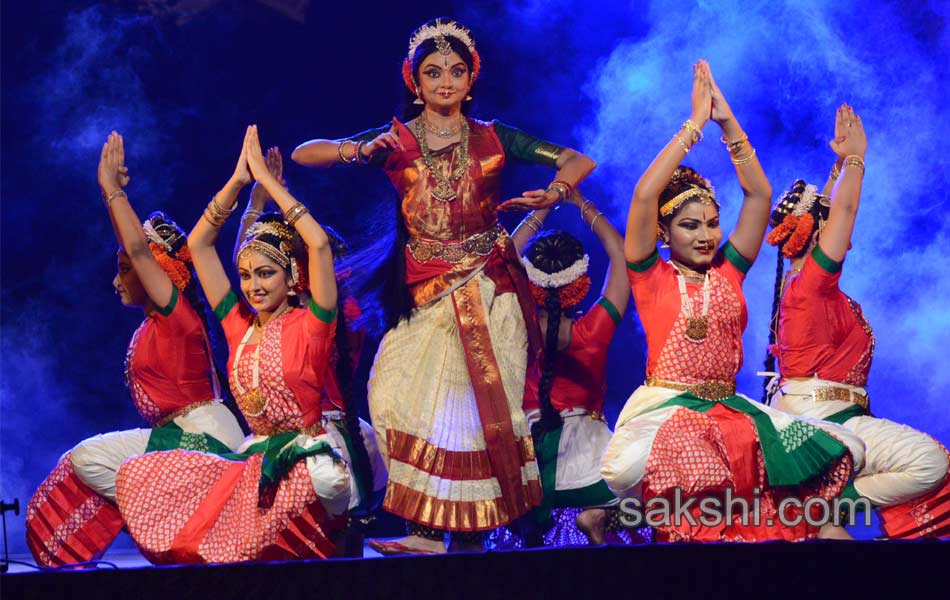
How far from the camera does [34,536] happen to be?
462cm

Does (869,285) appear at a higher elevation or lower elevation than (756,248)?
higher

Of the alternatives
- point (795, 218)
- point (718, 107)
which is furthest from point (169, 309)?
point (795, 218)

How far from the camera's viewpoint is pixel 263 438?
14.4 feet

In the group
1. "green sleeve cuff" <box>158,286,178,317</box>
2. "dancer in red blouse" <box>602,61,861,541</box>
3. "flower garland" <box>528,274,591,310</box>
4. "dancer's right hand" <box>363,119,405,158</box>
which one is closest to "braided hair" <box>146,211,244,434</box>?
"green sleeve cuff" <box>158,286,178,317</box>

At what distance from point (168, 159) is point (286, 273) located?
1869mm

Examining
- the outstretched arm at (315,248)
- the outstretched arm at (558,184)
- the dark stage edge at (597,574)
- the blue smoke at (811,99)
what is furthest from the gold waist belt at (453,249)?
the blue smoke at (811,99)

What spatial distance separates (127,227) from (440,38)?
130 centimetres

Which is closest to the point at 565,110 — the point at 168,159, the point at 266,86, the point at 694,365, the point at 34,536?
the point at 266,86

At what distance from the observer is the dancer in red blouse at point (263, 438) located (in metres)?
4.13

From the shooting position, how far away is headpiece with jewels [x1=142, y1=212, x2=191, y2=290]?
192 inches

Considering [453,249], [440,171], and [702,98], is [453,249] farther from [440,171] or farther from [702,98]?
[702,98]

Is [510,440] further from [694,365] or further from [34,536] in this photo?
[34,536]

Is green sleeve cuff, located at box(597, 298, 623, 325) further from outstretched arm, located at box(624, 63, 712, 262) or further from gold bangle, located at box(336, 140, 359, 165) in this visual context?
gold bangle, located at box(336, 140, 359, 165)

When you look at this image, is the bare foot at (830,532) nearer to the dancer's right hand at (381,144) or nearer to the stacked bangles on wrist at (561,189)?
the stacked bangles on wrist at (561,189)
